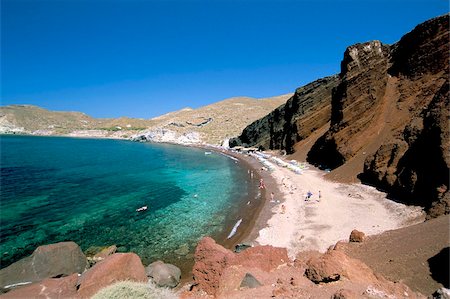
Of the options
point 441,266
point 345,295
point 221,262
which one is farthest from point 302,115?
point 345,295

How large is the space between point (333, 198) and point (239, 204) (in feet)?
32.1

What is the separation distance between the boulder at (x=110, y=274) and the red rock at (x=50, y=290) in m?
0.47

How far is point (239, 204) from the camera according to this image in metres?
31.9

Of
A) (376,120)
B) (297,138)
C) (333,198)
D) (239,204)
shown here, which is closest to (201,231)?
(239,204)

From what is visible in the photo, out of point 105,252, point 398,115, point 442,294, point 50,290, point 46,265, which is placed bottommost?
point 105,252

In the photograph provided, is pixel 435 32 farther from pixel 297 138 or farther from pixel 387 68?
pixel 297 138

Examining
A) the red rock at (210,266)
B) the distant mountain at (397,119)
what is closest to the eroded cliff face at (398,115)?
the distant mountain at (397,119)

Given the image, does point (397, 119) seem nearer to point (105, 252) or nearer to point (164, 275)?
point (164, 275)

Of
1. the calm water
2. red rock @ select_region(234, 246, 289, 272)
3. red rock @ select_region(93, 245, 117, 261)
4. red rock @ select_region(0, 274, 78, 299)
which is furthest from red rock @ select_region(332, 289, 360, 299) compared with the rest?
red rock @ select_region(93, 245, 117, 261)

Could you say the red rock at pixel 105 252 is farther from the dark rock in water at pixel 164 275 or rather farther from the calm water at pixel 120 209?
the dark rock in water at pixel 164 275

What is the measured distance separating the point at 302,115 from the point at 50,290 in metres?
59.9

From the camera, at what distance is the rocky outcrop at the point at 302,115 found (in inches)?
2425

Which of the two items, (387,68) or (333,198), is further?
(387,68)

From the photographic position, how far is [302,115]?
65.4 metres
